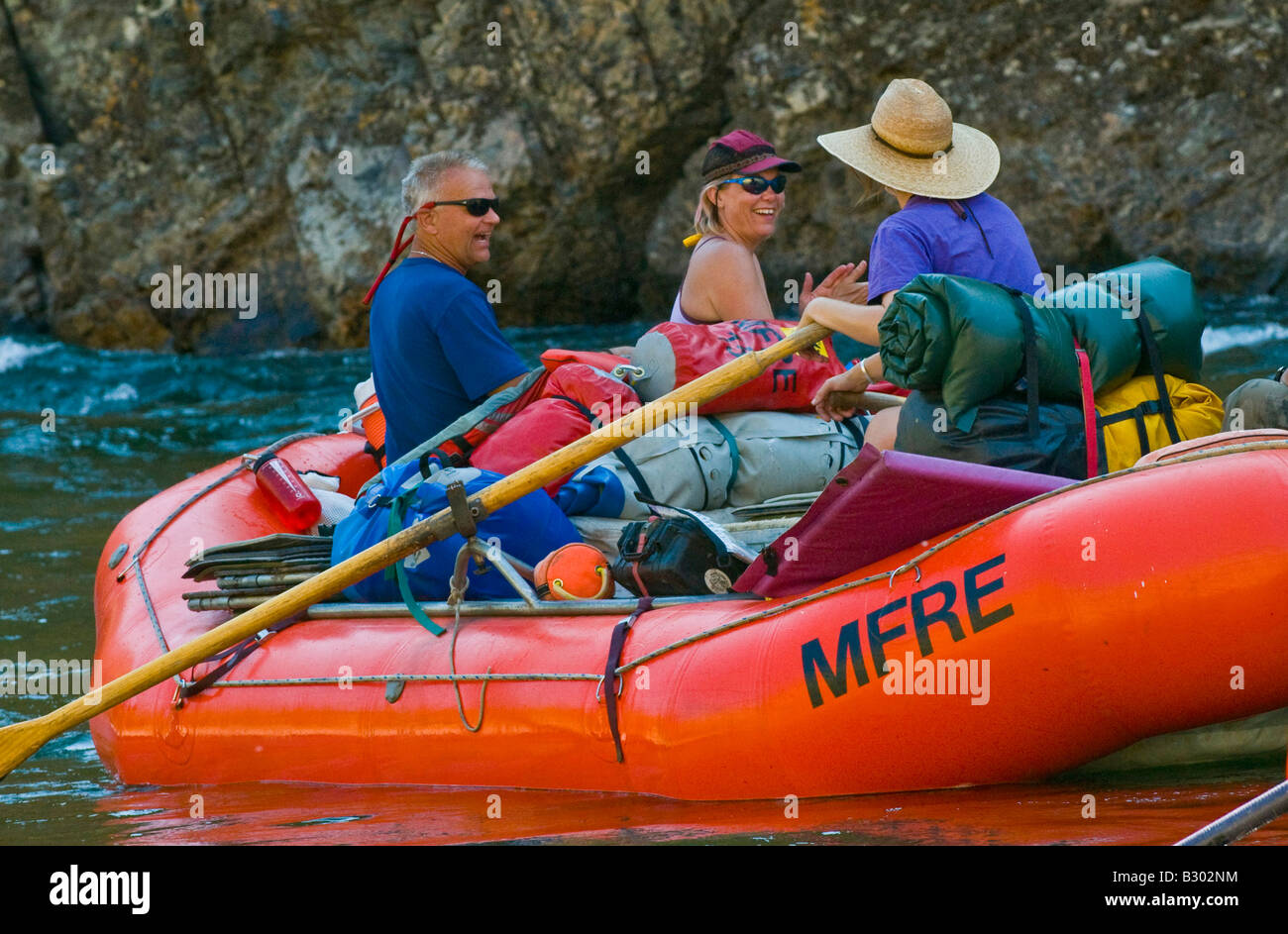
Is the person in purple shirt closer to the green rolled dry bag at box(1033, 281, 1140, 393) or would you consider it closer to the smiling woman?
the green rolled dry bag at box(1033, 281, 1140, 393)

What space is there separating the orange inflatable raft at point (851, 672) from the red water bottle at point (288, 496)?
1024mm

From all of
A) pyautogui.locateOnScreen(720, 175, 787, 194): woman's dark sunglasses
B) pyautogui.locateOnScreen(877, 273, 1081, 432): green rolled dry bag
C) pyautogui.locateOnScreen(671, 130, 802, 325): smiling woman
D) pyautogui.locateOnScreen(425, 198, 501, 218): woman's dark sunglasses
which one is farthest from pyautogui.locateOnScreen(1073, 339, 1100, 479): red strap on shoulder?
pyautogui.locateOnScreen(425, 198, 501, 218): woman's dark sunglasses

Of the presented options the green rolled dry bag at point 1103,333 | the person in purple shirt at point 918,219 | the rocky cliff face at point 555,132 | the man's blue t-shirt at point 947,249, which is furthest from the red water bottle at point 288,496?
the rocky cliff face at point 555,132

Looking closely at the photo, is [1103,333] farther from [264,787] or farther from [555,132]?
[555,132]

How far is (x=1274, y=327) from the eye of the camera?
31.9 feet

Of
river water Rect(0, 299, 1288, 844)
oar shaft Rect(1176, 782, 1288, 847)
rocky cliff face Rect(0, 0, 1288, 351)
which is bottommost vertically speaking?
oar shaft Rect(1176, 782, 1288, 847)

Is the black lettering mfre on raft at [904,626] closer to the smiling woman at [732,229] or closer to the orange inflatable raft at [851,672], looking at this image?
the orange inflatable raft at [851,672]

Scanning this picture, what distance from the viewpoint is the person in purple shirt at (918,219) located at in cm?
364

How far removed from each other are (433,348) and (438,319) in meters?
0.09

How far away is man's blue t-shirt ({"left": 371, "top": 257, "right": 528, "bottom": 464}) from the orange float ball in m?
0.71

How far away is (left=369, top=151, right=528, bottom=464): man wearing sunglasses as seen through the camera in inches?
165

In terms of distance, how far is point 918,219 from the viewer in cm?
372
